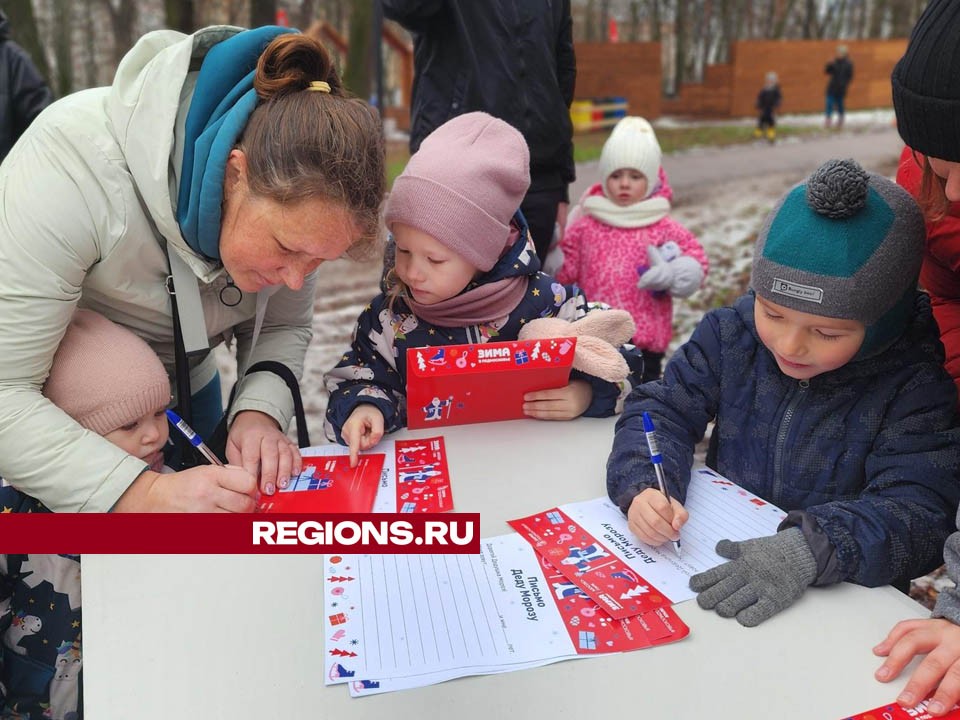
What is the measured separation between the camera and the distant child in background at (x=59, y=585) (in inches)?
50.6

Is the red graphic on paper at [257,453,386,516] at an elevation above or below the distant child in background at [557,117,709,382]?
above

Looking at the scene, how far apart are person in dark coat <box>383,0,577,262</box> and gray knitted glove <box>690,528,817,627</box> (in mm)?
1699

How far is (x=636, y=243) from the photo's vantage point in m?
2.95

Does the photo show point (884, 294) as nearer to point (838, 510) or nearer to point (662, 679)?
point (838, 510)

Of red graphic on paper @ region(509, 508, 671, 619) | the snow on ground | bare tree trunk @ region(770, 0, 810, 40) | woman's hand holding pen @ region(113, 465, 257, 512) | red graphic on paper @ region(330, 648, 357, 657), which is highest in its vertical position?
woman's hand holding pen @ region(113, 465, 257, 512)

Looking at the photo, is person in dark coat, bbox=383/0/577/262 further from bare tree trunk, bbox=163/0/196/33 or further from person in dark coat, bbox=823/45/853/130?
person in dark coat, bbox=823/45/853/130

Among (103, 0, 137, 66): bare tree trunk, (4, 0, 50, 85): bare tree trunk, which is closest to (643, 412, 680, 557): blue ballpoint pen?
(4, 0, 50, 85): bare tree trunk

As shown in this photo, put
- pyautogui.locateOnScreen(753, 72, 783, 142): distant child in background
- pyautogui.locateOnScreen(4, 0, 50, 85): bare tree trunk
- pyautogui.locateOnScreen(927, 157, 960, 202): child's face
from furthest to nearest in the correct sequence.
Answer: pyautogui.locateOnScreen(753, 72, 783, 142): distant child in background < pyautogui.locateOnScreen(4, 0, 50, 85): bare tree trunk < pyautogui.locateOnScreen(927, 157, 960, 202): child's face

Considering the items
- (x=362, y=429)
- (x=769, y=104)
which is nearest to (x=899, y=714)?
(x=362, y=429)

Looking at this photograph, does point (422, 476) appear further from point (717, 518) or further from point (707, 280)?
point (707, 280)

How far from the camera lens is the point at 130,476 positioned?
3.96ft

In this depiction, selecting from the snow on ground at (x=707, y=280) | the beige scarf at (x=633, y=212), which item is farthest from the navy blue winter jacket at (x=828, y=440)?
the beige scarf at (x=633, y=212)

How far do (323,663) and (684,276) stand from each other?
2.18 meters

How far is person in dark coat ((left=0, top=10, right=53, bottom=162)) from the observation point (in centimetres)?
320
